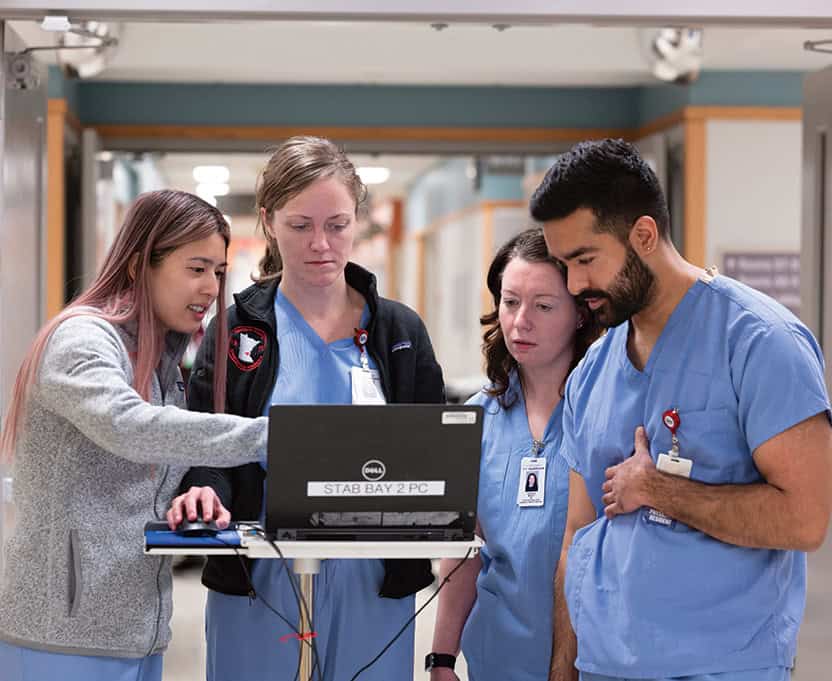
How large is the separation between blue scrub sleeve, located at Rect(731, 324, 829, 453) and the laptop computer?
0.42 meters

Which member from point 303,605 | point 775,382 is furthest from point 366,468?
point 775,382

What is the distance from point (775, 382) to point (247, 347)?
3.15 ft

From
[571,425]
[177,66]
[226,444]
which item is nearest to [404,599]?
[571,425]

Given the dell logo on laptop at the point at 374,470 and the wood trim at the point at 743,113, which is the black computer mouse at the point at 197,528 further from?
the wood trim at the point at 743,113

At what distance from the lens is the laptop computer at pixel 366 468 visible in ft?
5.58

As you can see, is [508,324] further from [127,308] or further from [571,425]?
[127,308]

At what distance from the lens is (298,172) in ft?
7.13

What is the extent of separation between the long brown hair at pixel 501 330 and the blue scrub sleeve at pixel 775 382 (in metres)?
0.55

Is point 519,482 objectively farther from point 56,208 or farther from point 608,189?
point 56,208

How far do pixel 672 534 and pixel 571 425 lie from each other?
0.32 m

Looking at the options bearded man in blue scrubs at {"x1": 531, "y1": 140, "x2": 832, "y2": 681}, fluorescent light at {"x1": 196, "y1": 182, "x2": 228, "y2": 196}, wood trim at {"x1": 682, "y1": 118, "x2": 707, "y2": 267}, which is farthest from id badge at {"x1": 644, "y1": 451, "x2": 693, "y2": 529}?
fluorescent light at {"x1": 196, "y1": 182, "x2": 228, "y2": 196}

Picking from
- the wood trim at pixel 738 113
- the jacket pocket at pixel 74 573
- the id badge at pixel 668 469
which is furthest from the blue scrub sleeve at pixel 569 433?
the wood trim at pixel 738 113

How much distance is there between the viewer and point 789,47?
5863mm

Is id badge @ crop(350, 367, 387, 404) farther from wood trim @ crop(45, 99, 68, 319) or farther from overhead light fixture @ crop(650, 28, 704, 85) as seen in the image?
wood trim @ crop(45, 99, 68, 319)
